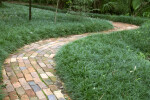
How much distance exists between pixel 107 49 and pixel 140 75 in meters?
1.06

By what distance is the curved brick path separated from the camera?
7.46 feet

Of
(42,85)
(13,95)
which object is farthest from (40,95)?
(13,95)

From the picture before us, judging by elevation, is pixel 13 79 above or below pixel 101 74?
below

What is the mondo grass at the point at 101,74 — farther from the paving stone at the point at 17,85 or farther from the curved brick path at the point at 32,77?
the paving stone at the point at 17,85

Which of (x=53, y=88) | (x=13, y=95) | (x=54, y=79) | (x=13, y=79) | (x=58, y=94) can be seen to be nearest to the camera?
(x=13, y=95)

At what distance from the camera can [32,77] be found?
2.66m

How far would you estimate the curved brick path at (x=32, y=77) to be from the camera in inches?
89.5

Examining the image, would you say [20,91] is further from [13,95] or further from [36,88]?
[36,88]

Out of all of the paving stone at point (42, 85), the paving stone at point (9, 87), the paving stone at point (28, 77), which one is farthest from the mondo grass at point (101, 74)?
the paving stone at point (9, 87)

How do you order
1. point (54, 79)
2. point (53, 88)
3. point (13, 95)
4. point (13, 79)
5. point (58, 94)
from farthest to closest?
point (54, 79) < point (13, 79) < point (53, 88) < point (58, 94) < point (13, 95)

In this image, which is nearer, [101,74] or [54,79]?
[101,74]

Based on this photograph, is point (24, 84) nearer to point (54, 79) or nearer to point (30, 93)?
point (30, 93)

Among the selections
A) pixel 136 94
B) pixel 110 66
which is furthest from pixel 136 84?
pixel 110 66

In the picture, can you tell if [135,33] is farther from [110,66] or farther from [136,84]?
[136,84]
